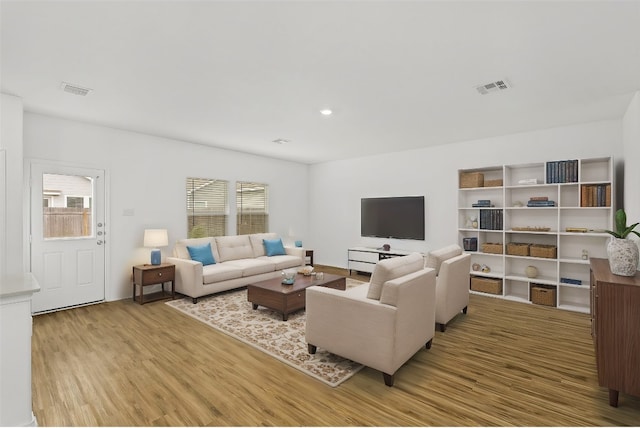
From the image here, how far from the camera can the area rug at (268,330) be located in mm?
2725

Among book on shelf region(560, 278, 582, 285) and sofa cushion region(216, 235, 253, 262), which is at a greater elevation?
sofa cushion region(216, 235, 253, 262)

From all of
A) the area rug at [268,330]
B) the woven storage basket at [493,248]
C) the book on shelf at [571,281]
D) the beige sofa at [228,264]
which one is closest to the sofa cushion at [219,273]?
the beige sofa at [228,264]

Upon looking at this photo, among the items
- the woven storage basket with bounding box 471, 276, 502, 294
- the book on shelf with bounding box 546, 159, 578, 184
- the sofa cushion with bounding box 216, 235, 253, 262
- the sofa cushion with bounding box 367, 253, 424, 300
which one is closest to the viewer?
the sofa cushion with bounding box 367, 253, 424, 300

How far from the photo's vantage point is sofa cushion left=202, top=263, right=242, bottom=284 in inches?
186

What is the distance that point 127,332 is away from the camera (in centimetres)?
352

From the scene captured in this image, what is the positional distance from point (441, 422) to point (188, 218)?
16.4 feet

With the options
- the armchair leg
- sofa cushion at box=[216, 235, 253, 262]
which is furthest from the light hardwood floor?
sofa cushion at box=[216, 235, 253, 262]

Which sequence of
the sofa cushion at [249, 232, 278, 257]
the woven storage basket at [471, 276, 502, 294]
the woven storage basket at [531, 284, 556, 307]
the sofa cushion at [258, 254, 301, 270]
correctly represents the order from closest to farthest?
the woven storage basket at [531, 284, 556, 307] < the woven storage basket at [471, 276, 502, 294] < the sofa cushion at [258, 254, 301, 270] < the sofa cushion at [249, 232, 278, 257]

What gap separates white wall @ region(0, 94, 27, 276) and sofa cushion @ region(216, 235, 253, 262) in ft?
8.74

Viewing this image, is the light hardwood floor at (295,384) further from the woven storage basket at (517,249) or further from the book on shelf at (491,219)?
the book on shelf at (491,219)

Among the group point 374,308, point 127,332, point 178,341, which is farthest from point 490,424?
point 127,332

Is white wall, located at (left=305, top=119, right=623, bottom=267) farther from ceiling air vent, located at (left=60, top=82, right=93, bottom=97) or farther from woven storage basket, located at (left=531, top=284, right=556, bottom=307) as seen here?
ceiling air vent, located at (left=60, top=82, right=93, bottom=97)

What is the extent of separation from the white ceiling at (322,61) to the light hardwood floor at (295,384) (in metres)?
2.59

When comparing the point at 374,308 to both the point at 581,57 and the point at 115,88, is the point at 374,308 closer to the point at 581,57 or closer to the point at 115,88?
the point at 581,57
